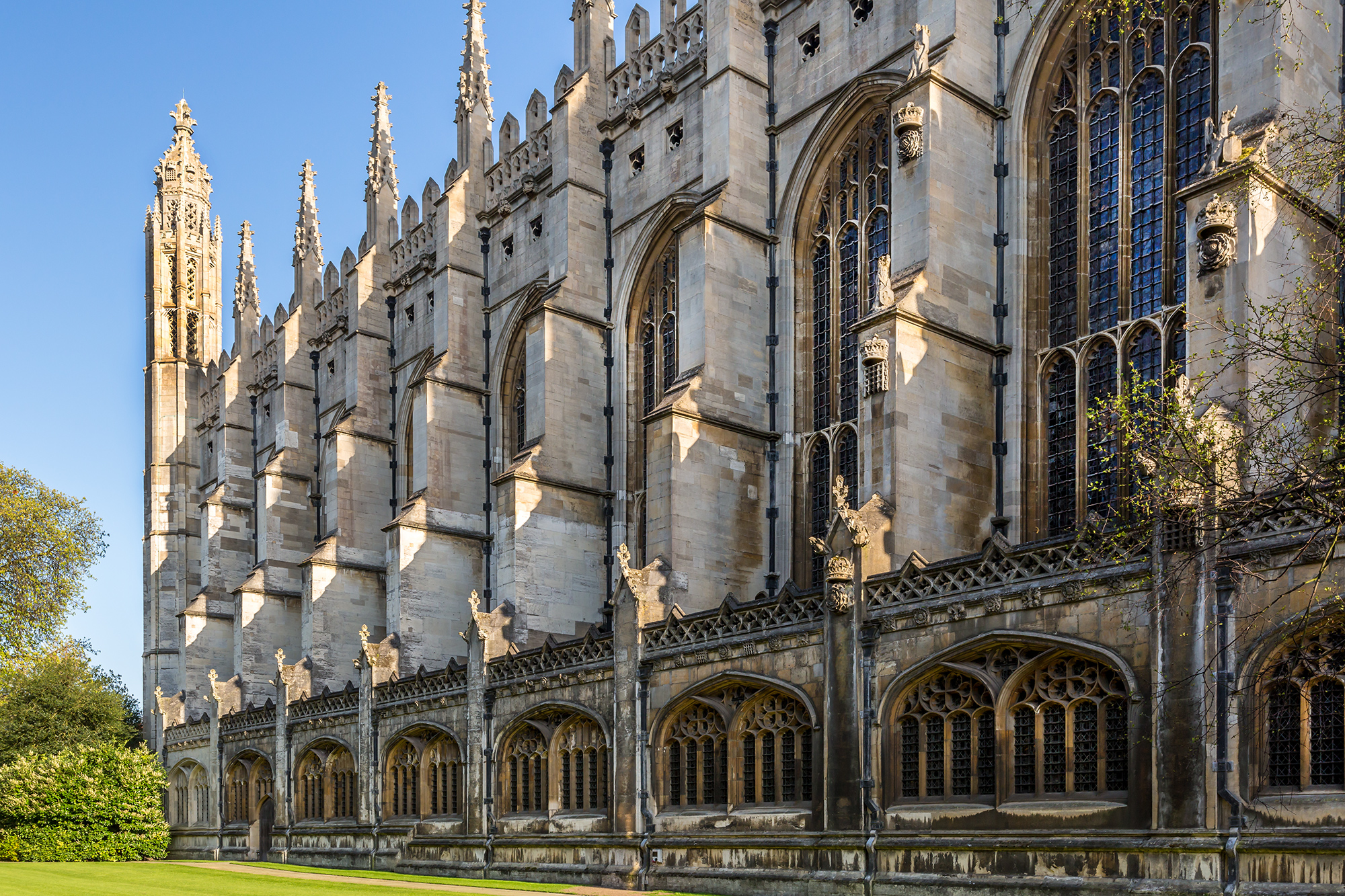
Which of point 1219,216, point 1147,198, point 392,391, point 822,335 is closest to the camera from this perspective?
point 1219,216

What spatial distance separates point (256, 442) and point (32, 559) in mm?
22186

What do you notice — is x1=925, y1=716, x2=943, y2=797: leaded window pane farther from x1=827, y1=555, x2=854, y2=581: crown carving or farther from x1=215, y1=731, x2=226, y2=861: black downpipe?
x1=215, y1=731, x2=226, y2=861: black downpipe

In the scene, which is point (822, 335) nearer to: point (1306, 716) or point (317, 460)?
point (1306, 716)

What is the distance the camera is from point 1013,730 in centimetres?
1767

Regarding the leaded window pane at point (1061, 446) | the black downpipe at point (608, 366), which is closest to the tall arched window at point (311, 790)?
the black downpipe at point (608, 366)

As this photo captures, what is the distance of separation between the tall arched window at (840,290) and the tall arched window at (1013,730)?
788 centimetres

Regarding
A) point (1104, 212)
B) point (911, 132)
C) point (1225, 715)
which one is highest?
point (911, 132)

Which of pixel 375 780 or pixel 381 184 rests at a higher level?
pixel 381 184

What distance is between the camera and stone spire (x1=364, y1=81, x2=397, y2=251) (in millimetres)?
44812

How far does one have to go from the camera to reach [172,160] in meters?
62.3

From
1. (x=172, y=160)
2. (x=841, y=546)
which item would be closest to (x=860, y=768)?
(x=841, y=546)

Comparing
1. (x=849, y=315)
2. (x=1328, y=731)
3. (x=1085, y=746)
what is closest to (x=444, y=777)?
(x=849, y=315)

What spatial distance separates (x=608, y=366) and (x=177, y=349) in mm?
35333

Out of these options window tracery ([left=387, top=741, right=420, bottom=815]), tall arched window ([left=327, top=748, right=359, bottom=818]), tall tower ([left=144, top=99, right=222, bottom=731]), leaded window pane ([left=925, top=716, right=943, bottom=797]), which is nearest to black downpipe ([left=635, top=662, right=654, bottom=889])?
leaded window pane ([left=925, top=716, right=943, bottom=797])
